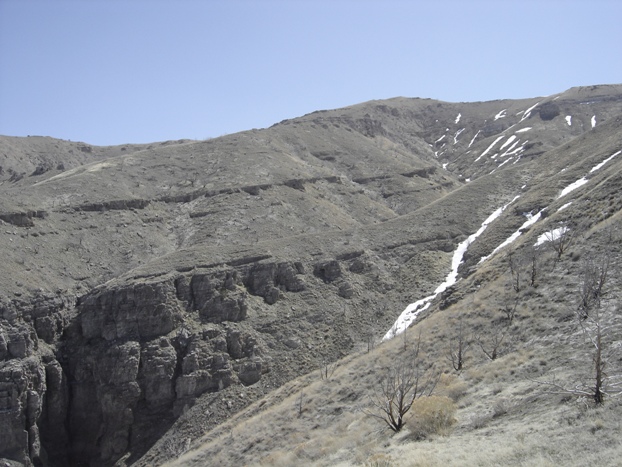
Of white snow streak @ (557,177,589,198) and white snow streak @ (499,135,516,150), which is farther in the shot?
white snow streak @ (499,135,516,150)

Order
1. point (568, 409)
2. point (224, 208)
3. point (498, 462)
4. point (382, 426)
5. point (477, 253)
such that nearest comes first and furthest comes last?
1. point (498, 462)
2. point (568, 409)
3. point (382, 426)
4. point (477, 253)
5. point (224, 208)

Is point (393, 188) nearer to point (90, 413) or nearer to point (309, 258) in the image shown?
point (309, 258)

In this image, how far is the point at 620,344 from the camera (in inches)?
699

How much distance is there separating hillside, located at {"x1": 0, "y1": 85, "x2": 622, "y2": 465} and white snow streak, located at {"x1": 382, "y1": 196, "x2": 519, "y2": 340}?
75 centimetres

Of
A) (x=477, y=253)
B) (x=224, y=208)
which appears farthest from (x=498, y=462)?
(x=224, y=208)

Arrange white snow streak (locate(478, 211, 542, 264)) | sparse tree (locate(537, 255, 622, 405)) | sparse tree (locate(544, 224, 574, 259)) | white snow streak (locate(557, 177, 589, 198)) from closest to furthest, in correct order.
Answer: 1. sparse tree (locate(537, 255, 622, 405))
2. sparse tree (locate(544, 224, 574, 259))
3. white snow streak (locate(478, 211, 542, 264))
4. white snow streak (locate(557, 177, 589, 198))

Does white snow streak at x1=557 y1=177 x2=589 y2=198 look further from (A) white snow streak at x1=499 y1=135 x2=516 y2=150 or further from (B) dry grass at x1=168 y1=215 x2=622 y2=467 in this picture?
(A) white snow streak at x1=499 y1=135 x2=516 y2=150

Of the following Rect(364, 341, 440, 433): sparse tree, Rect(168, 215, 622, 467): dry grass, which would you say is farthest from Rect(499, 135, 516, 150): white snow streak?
Rect(364, 341, 440, 433): sparse tree

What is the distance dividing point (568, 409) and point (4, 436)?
103 feet

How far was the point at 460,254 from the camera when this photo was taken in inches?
1991

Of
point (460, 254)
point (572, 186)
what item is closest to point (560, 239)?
point (460, 254)

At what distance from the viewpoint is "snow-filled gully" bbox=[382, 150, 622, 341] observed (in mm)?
39300

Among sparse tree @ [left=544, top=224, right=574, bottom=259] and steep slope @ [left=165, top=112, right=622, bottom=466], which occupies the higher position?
sparse tree @ [left=544, top=224, right=574, bottom=259]

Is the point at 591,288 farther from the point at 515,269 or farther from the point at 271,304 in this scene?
the point at 271,304
